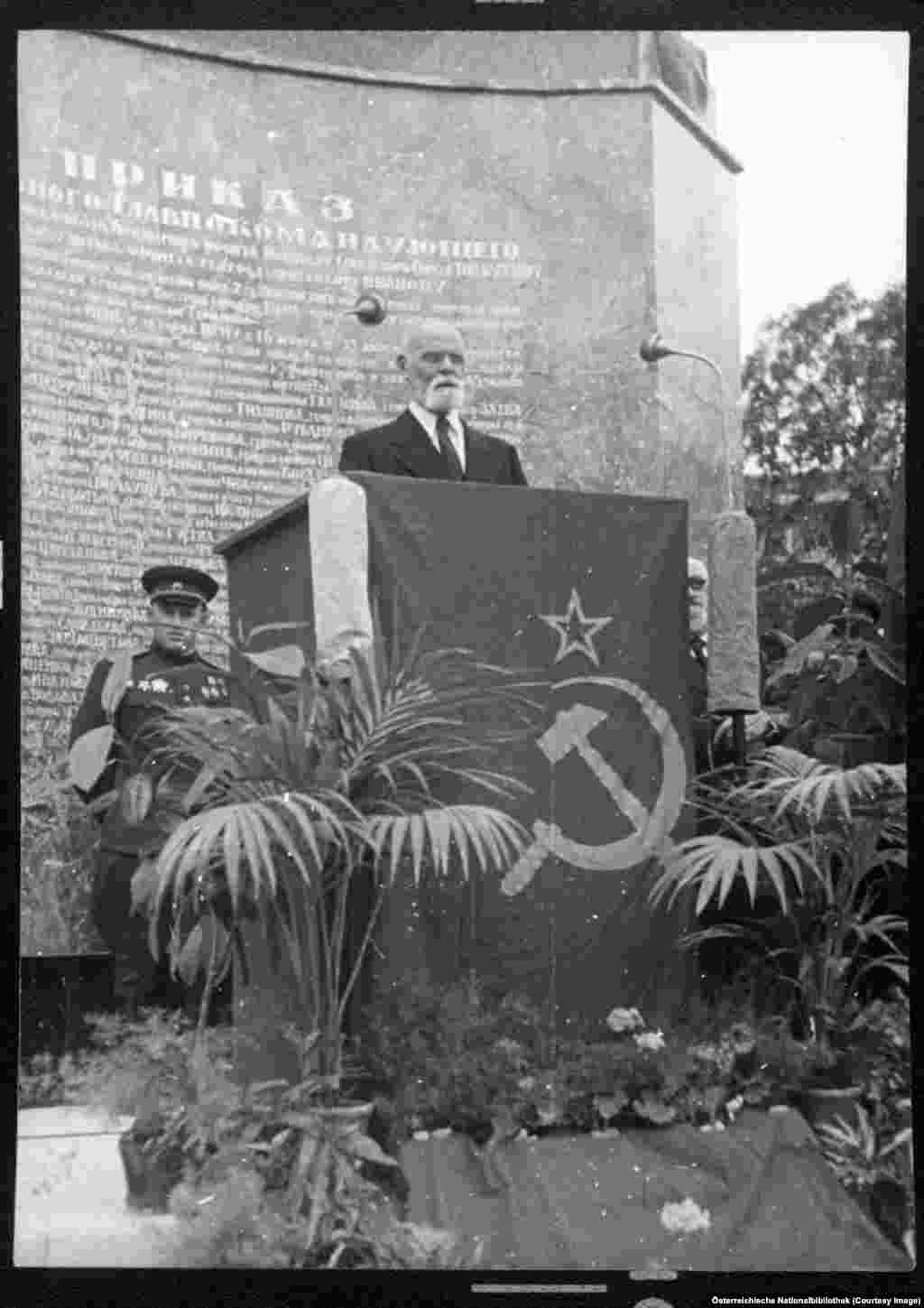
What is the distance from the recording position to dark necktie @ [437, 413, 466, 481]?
A: 227 inches

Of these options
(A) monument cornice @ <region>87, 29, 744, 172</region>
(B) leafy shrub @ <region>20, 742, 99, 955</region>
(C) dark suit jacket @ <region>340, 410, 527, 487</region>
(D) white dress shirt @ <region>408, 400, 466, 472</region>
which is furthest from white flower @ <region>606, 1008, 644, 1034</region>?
(A) monument cornice @ <region>87, 29, 744, 172</region>

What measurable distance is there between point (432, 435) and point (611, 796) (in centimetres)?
120

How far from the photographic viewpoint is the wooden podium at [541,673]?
16.3 ft

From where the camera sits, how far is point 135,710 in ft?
17.8

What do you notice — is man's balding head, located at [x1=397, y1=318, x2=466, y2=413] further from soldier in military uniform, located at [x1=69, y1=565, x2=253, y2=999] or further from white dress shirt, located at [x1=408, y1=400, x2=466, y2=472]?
soldier in military uniform, located at [x1=69, y1=565, x2=253, y2=999]

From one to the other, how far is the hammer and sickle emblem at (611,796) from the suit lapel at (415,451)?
0.87m

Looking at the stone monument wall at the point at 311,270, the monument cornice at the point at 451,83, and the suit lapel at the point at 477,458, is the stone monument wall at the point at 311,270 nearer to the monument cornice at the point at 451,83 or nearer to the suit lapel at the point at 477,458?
the monument cornice at the point at 451,83

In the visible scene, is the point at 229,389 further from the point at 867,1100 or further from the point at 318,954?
the point at 867,1100

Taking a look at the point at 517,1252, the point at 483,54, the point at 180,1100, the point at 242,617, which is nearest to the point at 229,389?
the point at 242,617

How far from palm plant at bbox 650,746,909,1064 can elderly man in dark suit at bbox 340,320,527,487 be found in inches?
43.5

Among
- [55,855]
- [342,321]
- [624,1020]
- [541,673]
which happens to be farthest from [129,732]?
[624,1020]

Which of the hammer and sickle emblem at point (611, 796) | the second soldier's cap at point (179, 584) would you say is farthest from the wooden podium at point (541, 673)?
the second soldier's cap at point (179, 584)

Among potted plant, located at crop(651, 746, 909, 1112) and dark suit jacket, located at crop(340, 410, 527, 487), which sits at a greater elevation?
dark suit jacket, located at crop(340, 410, 527, 487)

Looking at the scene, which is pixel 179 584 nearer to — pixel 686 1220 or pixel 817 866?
pixel 817 866
